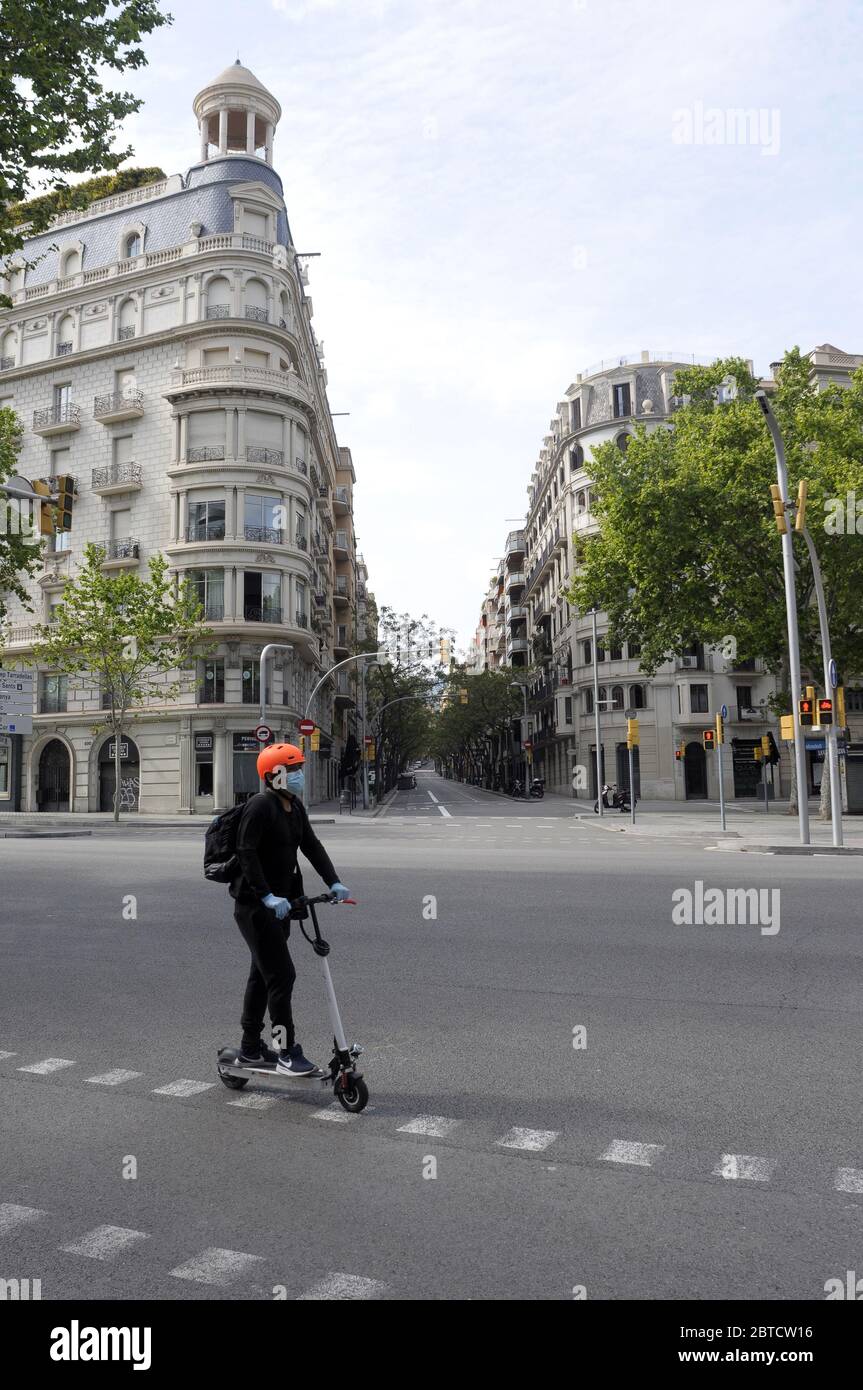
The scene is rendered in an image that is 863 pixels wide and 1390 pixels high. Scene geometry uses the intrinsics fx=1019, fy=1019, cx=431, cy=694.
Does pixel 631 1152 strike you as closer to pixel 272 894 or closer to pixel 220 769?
pixel 272 894

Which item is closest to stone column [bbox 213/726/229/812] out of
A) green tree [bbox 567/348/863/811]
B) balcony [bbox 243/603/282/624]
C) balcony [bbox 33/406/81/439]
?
balcony [bbox 243/603/282/624]

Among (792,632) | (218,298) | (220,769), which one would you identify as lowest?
(220,769)

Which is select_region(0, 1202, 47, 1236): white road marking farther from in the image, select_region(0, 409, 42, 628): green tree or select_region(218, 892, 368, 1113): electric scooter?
select_region(0, 409, 42, 628): green tree

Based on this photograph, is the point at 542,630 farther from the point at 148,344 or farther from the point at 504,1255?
the point at 504,1255

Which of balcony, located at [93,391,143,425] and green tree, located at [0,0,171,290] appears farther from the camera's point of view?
balcony, located at [93,391,143,425]

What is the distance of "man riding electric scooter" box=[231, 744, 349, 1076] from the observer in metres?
5.04

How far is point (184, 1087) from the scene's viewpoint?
5184 mm

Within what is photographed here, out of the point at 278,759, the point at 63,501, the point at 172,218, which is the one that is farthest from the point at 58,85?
the point at 172,218

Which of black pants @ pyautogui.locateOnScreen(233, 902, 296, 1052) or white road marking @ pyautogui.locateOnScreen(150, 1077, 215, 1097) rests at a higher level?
black pants @ pyautogui.locateOnScreen(233, 902, 296, 1052)

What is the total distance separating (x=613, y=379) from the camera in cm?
6016

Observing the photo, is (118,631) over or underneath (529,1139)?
over

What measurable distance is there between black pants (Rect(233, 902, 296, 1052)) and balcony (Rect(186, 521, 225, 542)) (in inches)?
1559

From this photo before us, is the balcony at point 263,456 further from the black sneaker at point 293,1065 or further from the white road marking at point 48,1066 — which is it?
the black sneaker at point 293,1065

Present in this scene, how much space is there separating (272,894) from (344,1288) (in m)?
2.14
